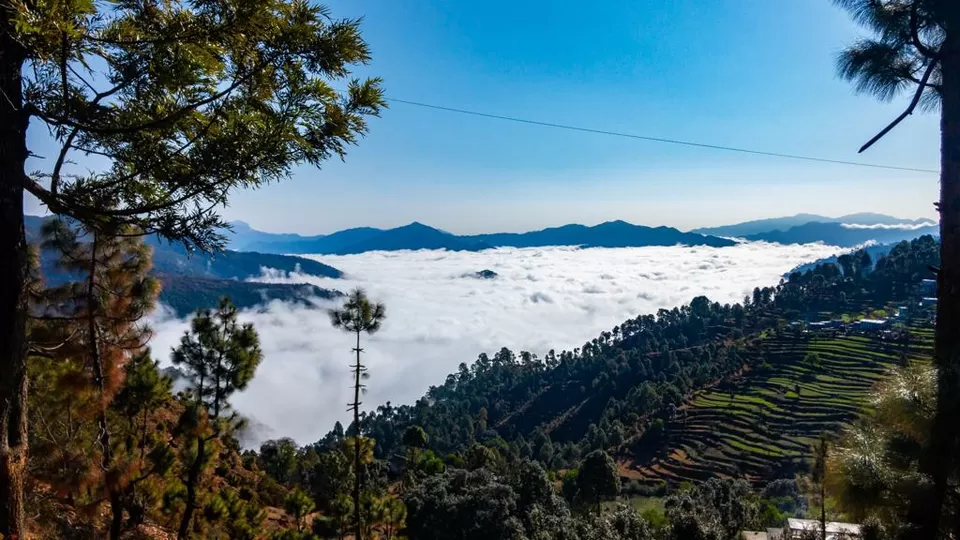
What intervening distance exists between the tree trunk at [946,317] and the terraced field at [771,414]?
42492 mm

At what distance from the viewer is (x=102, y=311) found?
573 centimetres

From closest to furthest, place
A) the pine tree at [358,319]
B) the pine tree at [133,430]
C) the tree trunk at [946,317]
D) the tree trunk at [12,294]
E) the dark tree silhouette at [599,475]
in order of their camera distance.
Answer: the tree trunk at [12,294]
the tree trunk at [946,317]
the pine tree at [133,430]
the pine tree at [358,319]
the dark tree silhouette at [599,475]

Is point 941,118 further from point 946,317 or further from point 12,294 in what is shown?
point 12,294

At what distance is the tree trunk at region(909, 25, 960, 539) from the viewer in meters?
2.80

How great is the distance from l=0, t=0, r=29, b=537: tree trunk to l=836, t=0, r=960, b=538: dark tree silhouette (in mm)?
5134

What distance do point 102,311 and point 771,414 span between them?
56248mm

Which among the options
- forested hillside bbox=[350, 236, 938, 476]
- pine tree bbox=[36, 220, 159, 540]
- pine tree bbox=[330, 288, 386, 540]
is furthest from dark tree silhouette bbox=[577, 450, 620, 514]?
pine tree bbox=[36, 220, 159, 540]

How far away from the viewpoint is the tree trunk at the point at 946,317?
110 inches

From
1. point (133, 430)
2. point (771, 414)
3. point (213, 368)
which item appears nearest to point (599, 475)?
point (213, 368)

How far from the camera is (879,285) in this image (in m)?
87.3

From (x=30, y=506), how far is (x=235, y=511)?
16.8 ft

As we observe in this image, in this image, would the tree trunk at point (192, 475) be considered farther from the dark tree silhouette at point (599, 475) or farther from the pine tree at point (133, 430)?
the dark tree silhouette at point (599, 475)

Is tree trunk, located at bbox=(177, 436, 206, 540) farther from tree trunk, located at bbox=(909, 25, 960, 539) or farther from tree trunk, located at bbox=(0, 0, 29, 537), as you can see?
tree trunk, located at bbox=(909, 25, 960, 539)

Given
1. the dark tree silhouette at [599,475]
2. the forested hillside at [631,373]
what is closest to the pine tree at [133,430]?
the dark tree silhouette at [599,475]
